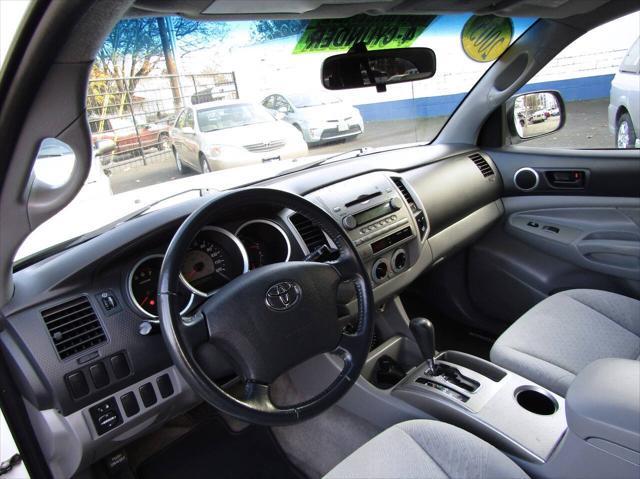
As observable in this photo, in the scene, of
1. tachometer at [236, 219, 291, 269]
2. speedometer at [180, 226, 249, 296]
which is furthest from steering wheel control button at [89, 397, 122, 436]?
tachometer at [236, 219, 291, 269]

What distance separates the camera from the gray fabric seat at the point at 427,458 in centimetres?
130

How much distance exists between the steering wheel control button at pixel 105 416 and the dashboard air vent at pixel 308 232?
0.78 m

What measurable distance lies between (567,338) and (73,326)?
1.68 metres

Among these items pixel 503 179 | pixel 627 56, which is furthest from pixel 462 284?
pixel 627 56

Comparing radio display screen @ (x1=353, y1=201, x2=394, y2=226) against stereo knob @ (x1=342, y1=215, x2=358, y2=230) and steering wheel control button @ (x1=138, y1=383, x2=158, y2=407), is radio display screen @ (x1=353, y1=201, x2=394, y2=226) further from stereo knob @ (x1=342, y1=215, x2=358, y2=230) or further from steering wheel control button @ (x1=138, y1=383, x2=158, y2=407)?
steering wheel control button @ (x1=138, y1=383, x2=158, y2=407)

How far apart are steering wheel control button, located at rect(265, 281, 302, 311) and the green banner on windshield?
4.22ft

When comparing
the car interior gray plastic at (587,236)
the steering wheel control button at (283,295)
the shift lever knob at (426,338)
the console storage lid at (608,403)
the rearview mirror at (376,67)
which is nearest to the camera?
the console storage lid at (608,403)

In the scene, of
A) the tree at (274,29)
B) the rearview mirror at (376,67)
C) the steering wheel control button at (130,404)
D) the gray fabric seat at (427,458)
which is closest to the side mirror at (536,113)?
the rearview mirror at (376,67)

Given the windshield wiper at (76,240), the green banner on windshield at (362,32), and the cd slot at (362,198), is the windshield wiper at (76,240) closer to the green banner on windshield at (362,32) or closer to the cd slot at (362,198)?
the cd slot at (362,198)

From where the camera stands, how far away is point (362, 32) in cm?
227

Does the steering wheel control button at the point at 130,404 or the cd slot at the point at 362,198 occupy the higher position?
the cd slot at the point at 362,198

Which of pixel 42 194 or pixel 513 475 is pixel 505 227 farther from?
pixel 42 194

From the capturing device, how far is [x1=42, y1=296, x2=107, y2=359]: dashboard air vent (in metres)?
1.36

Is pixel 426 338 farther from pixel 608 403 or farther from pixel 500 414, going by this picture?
pixel 608 403
